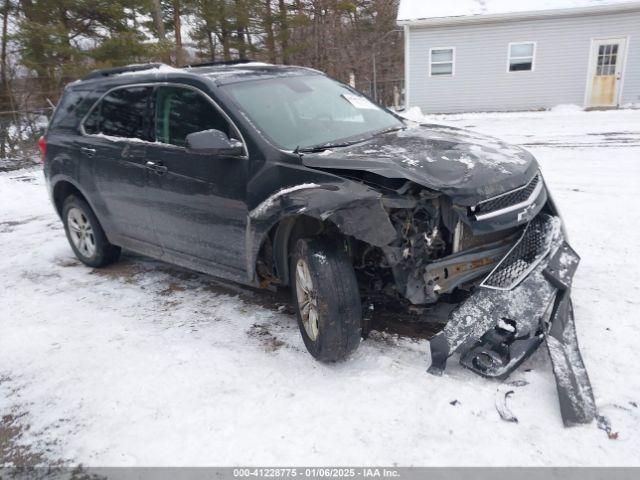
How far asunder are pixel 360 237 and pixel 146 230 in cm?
242

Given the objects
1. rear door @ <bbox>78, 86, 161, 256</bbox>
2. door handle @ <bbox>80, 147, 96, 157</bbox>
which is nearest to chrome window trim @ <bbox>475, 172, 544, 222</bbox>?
rear door @ <bbox>78, 86, 161, 256</bbox>

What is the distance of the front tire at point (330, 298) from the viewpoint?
2928 millimetres

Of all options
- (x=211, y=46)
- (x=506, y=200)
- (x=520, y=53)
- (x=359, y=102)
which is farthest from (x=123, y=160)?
(x=211, y=46)

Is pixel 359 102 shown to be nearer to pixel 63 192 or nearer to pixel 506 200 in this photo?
pixel 506 200

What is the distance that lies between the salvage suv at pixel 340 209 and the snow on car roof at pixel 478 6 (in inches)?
579

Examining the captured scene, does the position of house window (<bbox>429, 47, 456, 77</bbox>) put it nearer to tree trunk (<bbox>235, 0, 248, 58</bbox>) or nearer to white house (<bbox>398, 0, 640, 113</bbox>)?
white house (<bbox>398, 0, 640, 113</bbox>)

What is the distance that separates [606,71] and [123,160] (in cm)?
1776

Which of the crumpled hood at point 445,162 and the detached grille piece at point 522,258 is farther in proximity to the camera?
the detached grille piece at point 522,258

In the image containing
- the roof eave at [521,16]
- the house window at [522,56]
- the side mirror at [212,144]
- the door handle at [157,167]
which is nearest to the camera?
the side mirror at [212,144]

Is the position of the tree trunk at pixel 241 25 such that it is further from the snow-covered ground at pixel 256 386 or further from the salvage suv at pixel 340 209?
the snow-covered ground at pixel 256 386

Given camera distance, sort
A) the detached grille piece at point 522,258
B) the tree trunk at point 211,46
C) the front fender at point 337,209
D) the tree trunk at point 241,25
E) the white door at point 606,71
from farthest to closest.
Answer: the tree trunk at point 211,46 → the tree trunk at point 241,25 → the white door at point 606,71 → the detached grille piece at point 522,258 → the front fender at point 337,209

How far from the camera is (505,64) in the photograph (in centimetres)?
1753

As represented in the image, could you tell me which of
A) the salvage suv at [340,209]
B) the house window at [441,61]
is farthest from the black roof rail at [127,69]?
the house window at [441,61]

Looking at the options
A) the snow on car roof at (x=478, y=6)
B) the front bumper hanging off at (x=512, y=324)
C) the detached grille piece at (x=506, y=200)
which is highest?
the snow on car roof at (x=478, y=6)
